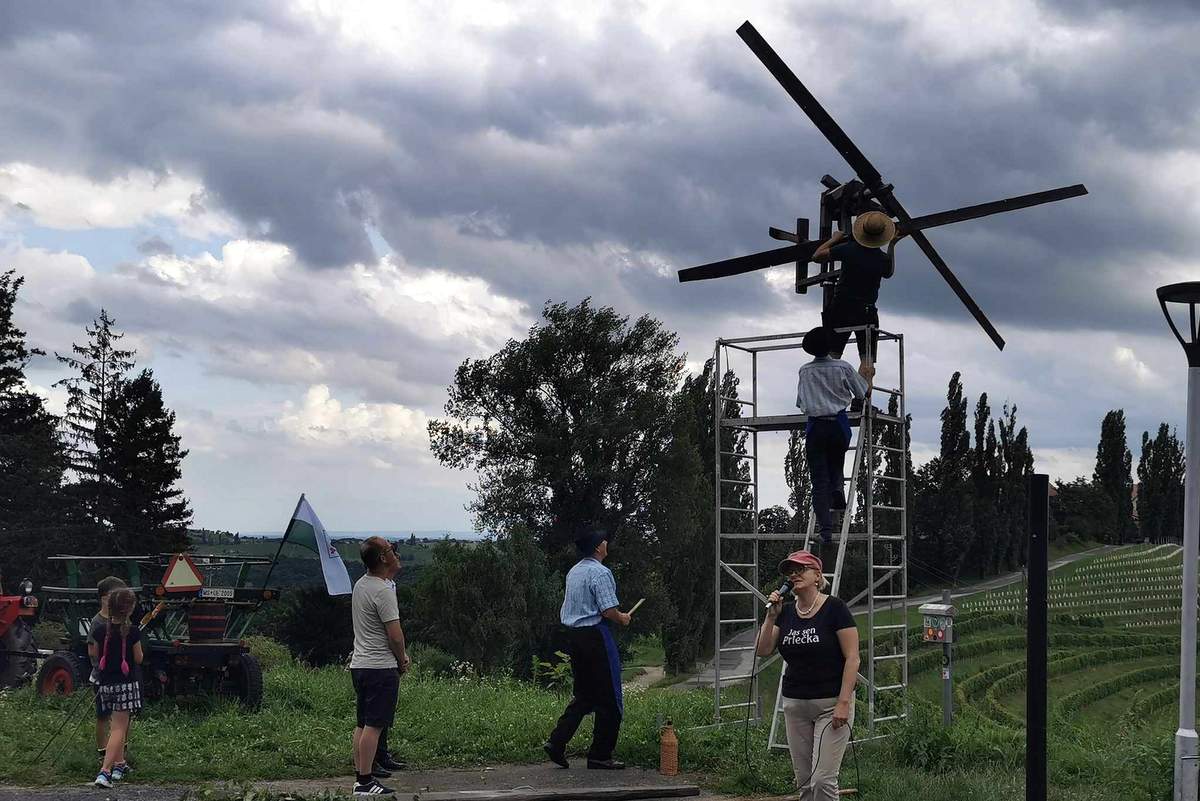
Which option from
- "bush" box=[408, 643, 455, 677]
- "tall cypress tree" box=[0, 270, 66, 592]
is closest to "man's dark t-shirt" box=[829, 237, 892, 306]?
"bush" box=[408, 643, 455, 677]

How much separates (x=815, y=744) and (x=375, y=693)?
10.5 ft

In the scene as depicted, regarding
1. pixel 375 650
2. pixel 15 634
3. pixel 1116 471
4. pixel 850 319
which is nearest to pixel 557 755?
pixel 375 650

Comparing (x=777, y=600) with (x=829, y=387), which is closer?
(x=777, y=600)

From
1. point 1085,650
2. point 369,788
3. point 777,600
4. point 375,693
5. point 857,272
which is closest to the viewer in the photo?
point 777,600

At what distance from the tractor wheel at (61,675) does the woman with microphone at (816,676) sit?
29.1 ft

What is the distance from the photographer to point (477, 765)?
10.4 m

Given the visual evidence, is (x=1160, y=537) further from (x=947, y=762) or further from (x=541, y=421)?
(x=947, y=762)

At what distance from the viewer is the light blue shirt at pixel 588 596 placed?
31.7ft

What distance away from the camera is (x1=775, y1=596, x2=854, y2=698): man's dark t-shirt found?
725 cm

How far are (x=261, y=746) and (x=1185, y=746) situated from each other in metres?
7.43

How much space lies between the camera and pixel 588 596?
9.71m

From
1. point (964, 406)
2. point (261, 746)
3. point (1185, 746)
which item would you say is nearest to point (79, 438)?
point (261, 746)

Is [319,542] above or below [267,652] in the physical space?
above

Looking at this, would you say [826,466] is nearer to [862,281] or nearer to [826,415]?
[826,415]
